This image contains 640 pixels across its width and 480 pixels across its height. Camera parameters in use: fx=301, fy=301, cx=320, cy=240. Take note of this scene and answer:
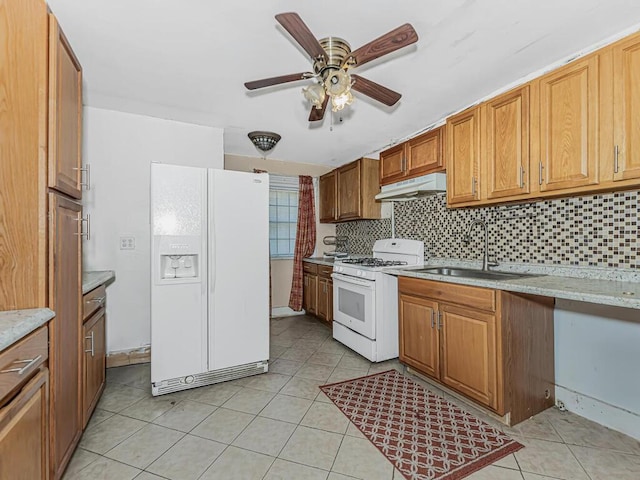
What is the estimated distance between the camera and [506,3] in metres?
1.54

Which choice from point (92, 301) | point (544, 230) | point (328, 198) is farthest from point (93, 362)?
point (328, 198)

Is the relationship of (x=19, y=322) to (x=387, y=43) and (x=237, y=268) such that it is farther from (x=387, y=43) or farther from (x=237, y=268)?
(x=387, y=43)

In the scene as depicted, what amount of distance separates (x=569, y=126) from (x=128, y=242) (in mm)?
3566

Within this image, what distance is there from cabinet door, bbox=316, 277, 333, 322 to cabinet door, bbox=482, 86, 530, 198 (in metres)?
2.20

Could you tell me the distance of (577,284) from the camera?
1.69 m

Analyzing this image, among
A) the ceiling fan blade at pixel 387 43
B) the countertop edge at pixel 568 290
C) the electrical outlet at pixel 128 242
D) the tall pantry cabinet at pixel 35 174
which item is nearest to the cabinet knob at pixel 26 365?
the tall pantry cabinet at pixel 35 174

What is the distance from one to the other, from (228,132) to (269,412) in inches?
109

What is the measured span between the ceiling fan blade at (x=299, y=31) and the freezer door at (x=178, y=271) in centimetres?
130

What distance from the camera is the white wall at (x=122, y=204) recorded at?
280 cm

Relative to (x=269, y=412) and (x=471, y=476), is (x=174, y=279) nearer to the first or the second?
(x=269, y=412)

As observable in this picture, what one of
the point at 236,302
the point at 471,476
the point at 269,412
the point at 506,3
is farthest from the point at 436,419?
the point at 506,3

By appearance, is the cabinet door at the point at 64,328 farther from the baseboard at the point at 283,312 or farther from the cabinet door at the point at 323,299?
the baseboard at the point at 283,312

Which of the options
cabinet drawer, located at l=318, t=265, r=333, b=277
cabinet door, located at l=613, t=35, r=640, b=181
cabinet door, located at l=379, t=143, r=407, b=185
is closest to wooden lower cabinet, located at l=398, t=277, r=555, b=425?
cabinet door, located at l=613, t=35, r=640, b=181

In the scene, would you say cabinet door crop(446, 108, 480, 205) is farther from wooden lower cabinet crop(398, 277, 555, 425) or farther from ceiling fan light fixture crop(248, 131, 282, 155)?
ceiling fan light fixture crop(248, 131, 282, 155)
